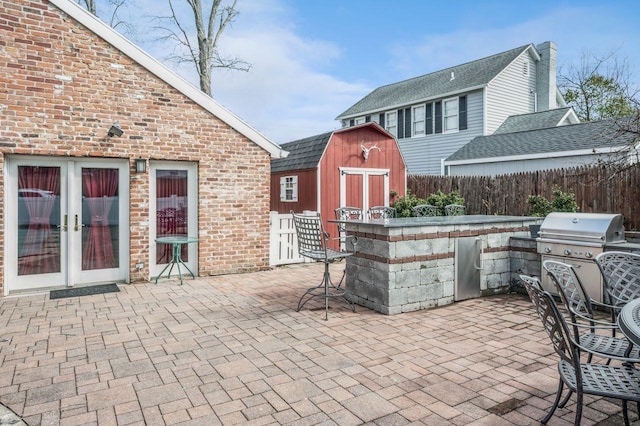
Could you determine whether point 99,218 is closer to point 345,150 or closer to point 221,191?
point 221,191

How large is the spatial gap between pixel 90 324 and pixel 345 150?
7.36 meters

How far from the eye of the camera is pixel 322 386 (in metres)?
3.25

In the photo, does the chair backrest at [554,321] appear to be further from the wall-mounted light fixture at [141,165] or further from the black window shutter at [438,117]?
the black window shutter at [438,117]

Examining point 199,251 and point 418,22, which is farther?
point 418,22

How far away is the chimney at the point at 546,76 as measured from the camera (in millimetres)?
18141

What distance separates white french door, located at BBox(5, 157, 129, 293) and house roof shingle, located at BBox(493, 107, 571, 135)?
579 inches

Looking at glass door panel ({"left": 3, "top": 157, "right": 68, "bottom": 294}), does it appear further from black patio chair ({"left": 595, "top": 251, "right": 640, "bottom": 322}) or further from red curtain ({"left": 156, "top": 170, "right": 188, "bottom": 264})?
black patio chair ({"left": 595, "top": 251, "right": 640, "bottom": 322})

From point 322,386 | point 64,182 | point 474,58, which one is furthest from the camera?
point 474,58

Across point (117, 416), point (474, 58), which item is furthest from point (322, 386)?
point (474, 58)

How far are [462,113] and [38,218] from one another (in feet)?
51.2

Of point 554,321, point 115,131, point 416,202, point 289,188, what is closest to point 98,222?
point 115,131

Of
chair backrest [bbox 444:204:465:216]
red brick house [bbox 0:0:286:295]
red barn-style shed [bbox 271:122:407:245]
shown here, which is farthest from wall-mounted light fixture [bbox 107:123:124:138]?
chair backrest [bbox 444:204:465:216]

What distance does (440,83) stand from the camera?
19016 millimetres

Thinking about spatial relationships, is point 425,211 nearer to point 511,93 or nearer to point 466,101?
point 466,101
